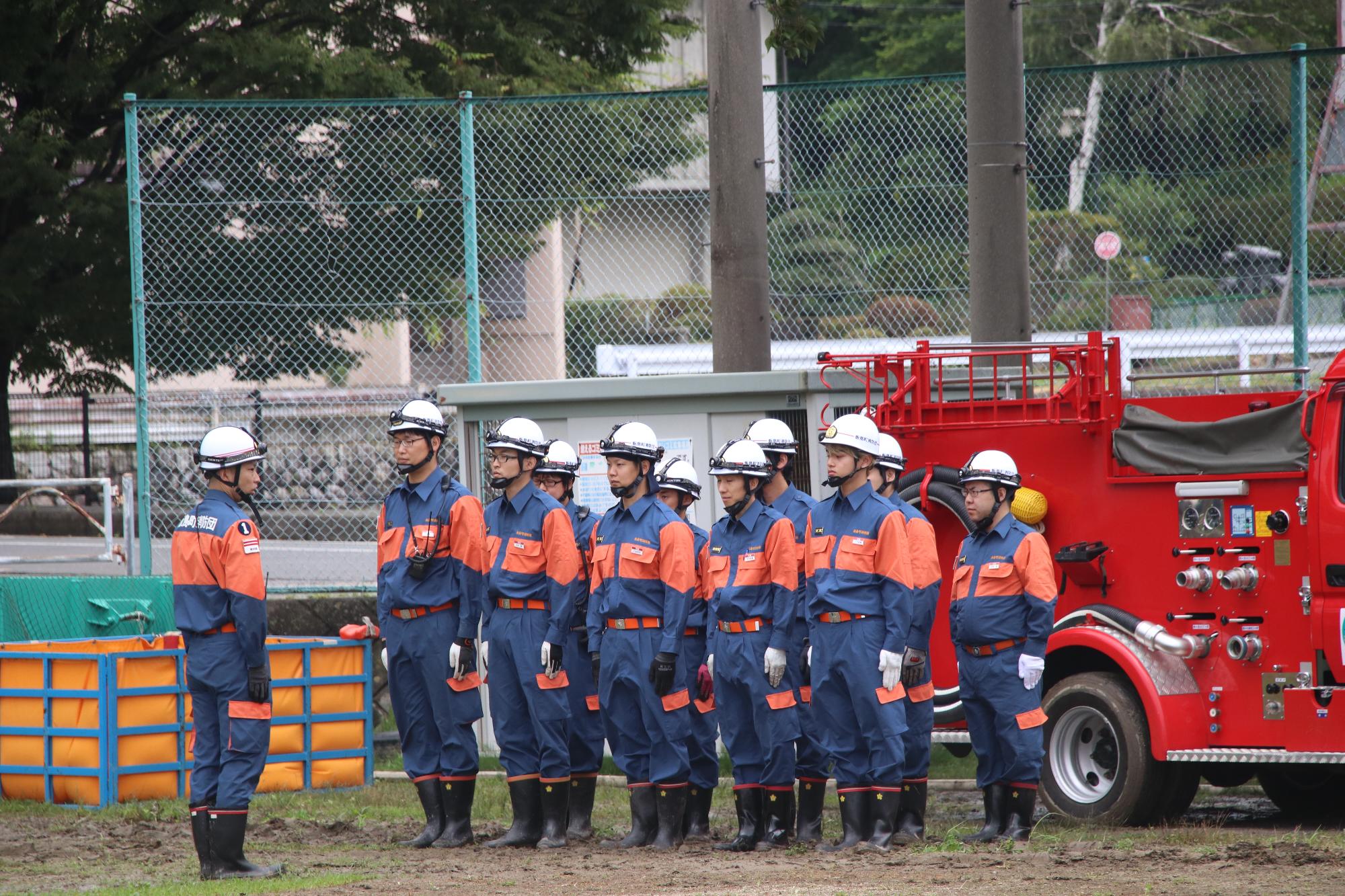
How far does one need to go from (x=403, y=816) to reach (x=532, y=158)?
4.80 metres

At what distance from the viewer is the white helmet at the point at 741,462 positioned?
8.95 m

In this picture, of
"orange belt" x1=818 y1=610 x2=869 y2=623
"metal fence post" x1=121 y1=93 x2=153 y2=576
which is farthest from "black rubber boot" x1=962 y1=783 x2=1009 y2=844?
"metal fence post" x1=121 y1=93 x2=153 y2=576

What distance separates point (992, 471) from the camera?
29.6 feet

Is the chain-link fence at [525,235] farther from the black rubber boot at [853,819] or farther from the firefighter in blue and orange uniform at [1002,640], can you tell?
the black rubber boot at [853,819]

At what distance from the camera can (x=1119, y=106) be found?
12797mm

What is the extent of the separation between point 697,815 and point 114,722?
3827 mm

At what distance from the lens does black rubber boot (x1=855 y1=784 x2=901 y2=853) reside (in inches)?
338

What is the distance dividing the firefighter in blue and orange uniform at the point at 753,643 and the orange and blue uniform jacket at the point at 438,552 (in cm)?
133

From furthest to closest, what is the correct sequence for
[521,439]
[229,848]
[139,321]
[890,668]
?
[139,321] < [521,439] < [890,668] < [229,848]

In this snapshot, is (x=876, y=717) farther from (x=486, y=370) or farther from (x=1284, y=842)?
(x=486, y=370)

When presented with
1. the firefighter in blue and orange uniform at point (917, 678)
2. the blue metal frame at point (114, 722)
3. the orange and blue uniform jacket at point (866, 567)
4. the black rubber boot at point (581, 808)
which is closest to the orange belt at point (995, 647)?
the firefighter in blue and orange uniform at point (917, 678)

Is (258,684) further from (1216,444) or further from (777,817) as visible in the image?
(1216,444)

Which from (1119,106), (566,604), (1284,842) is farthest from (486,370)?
(1284,842)

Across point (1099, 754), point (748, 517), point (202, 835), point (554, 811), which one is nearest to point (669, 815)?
point (554, 811)
